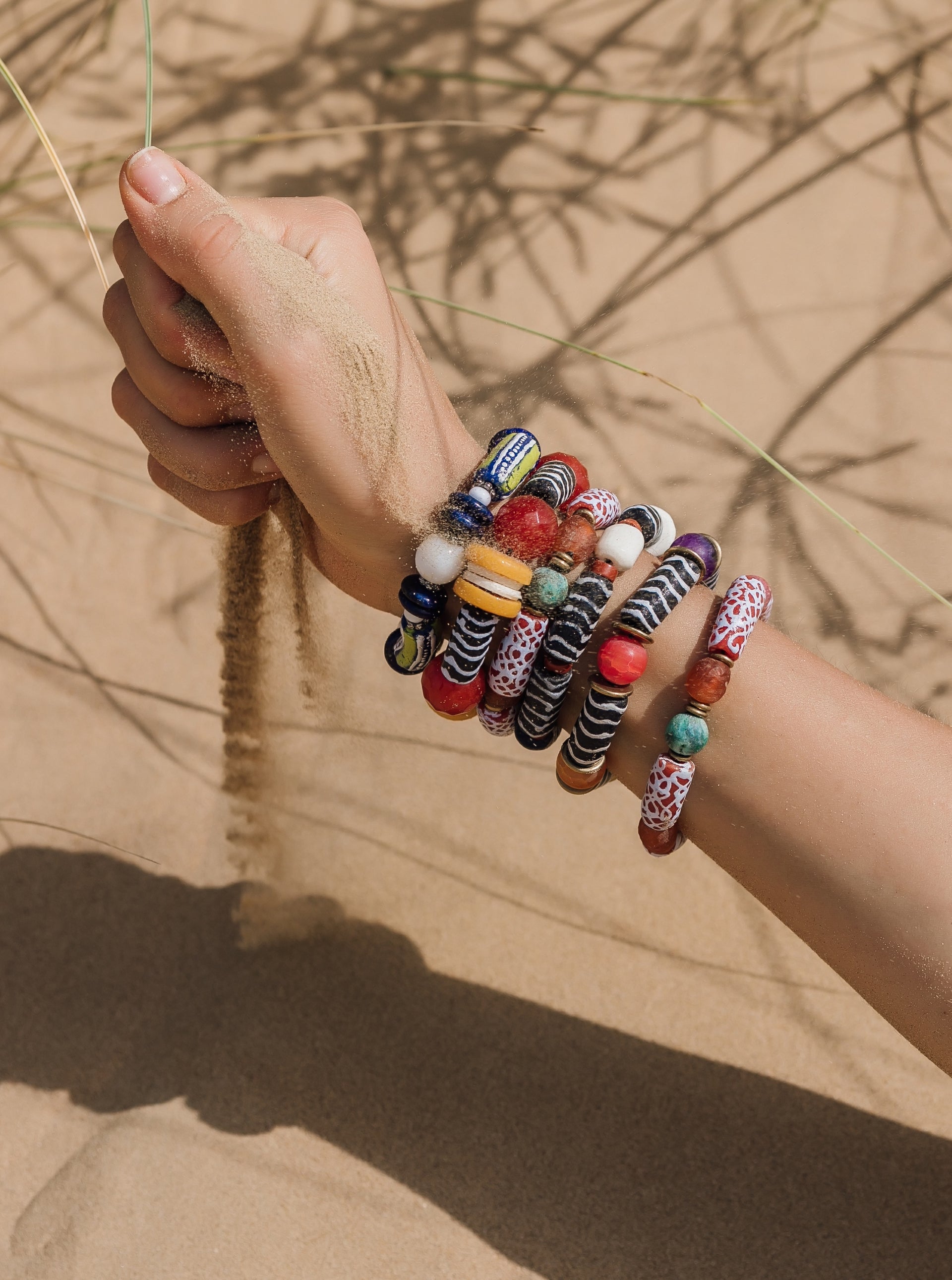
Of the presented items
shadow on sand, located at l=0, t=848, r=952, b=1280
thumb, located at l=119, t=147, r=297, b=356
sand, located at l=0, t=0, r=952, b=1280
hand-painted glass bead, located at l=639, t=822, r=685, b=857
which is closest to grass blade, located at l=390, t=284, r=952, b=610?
sand, located at l=0, t=0, r=952, b=1280

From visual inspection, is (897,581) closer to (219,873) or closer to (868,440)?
(868,440)

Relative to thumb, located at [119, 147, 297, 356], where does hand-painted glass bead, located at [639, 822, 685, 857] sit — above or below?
below

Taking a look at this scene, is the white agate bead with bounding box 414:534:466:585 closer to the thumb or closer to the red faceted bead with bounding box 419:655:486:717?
the red faceted bead with bounding box 419:655:486:717

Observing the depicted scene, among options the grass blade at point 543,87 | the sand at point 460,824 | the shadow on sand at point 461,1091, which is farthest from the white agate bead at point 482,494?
the grass blade at point 543,87

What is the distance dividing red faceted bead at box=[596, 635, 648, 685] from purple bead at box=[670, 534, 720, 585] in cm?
11

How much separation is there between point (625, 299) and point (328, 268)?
73 cm

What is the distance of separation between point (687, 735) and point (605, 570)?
14 centimetres

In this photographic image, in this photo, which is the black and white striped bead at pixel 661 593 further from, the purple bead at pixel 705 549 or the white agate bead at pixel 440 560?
the white agate bead at pixel 440 560

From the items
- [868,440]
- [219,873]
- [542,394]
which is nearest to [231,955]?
[219,873]

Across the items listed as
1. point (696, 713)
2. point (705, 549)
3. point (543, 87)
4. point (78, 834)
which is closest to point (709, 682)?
point (696, 713)

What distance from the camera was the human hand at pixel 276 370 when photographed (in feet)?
2.45

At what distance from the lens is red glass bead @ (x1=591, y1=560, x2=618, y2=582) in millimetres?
778

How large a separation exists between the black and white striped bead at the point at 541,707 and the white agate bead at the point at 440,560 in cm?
10

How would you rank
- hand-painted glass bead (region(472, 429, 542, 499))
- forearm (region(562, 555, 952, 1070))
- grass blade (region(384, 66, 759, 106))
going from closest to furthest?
forearm (region(562, 555, 952, 1070)), hand-painted glass bead (region(472, 429, 542, 499)), grass blade (region(384, 66, 759, 106))
